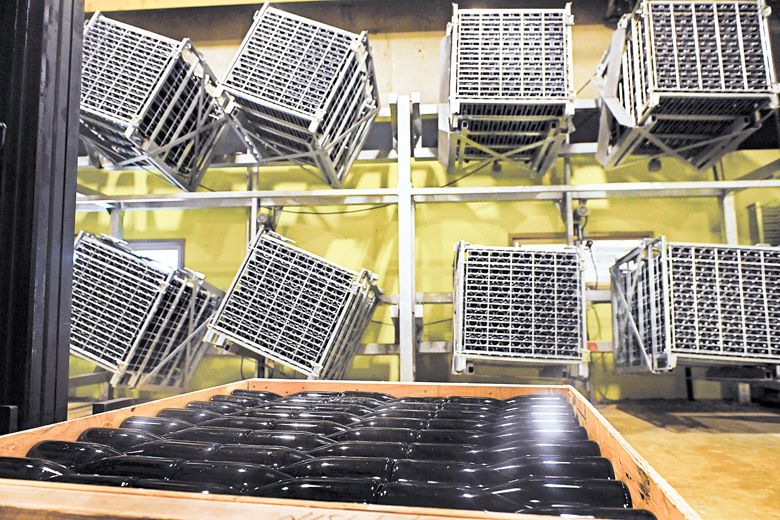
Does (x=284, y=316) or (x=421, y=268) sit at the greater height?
(x=421, y=268)

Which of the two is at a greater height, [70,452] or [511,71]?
[511,71]

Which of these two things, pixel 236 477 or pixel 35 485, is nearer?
pixel 35 485

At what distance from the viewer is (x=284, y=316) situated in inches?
160

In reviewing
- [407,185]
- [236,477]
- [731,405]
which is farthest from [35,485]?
[731,405]

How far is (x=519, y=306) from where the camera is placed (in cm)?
395

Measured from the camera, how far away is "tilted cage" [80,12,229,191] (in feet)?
13.8

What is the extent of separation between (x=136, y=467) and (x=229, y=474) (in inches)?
10.4

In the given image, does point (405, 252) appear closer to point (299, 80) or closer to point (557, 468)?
point (299, 80)

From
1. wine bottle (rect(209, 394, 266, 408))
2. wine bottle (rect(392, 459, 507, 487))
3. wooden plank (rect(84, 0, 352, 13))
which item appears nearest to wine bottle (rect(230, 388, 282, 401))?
wine bottle (rect(209, 394, 266, 408))

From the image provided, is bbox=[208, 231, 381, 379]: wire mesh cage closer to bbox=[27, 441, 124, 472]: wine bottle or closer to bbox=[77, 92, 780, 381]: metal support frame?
bbox=[77, 92, 780, 381]: metal support frame

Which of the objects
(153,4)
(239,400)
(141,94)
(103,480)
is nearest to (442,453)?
(103,480)

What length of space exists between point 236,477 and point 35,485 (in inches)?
16.2

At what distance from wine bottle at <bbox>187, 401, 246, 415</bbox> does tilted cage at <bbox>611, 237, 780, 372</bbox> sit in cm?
294

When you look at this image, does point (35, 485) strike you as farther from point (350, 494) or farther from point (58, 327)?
point (58, 327)
